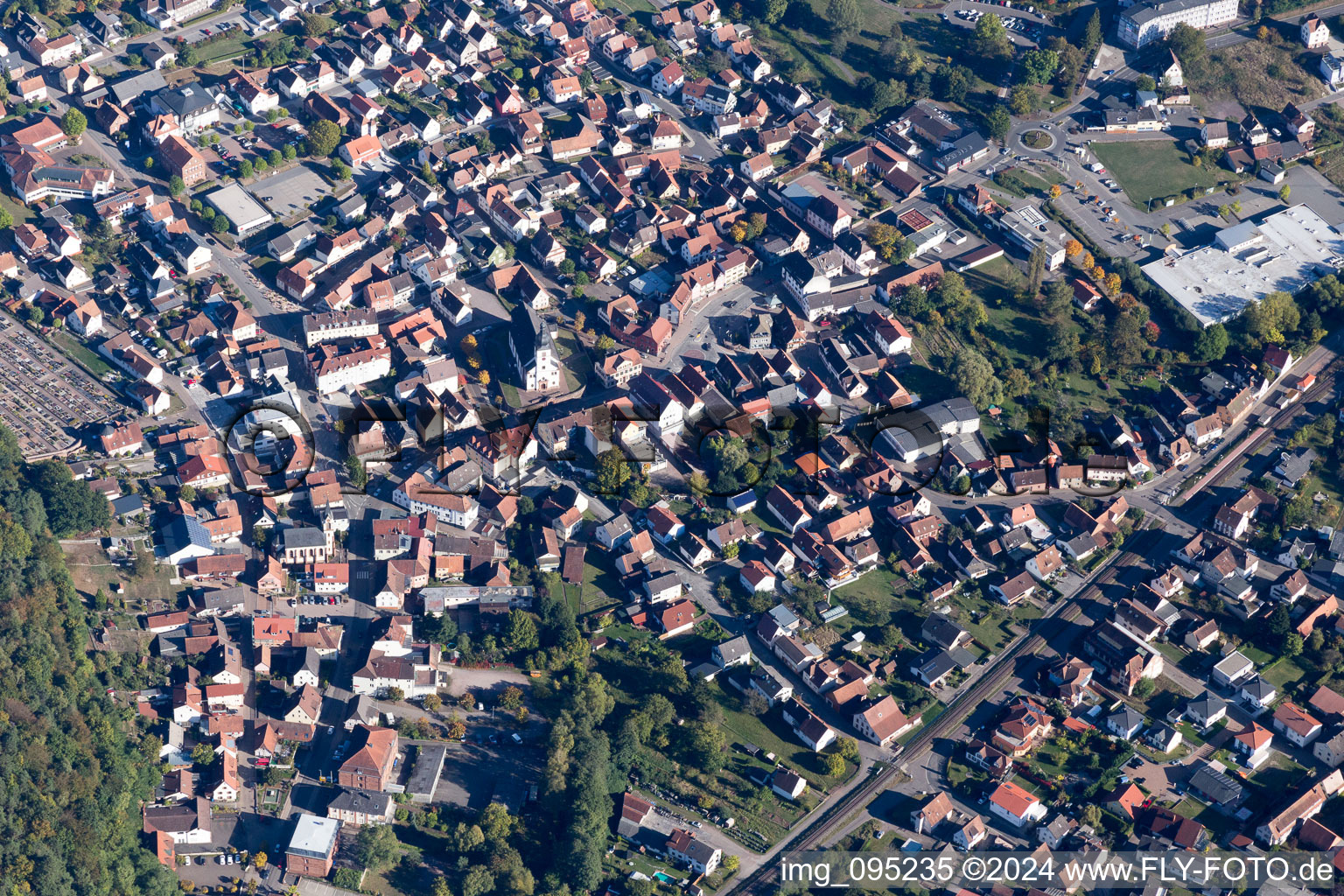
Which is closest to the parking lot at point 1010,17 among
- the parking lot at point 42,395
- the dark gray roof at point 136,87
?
the dark gray roof at point 136,87

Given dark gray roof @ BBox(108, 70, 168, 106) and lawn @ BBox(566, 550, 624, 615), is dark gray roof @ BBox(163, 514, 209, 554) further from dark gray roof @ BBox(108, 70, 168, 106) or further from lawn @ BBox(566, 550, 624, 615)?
dark gray roof @ BBox(108, 70, 168, 106)

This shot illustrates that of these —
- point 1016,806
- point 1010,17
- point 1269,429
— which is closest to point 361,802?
point 1016,806

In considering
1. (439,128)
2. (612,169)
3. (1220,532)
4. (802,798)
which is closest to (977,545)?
(1220,532)

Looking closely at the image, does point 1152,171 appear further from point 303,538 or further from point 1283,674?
point 303,538

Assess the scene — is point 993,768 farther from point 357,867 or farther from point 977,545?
point 357,867

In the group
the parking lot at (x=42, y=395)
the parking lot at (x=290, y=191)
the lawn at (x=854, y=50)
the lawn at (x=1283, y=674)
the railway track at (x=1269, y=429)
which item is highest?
the lawn at (x=854, y=50)

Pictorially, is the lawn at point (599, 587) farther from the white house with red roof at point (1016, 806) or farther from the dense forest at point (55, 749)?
the dense forest at point (55, 749)
